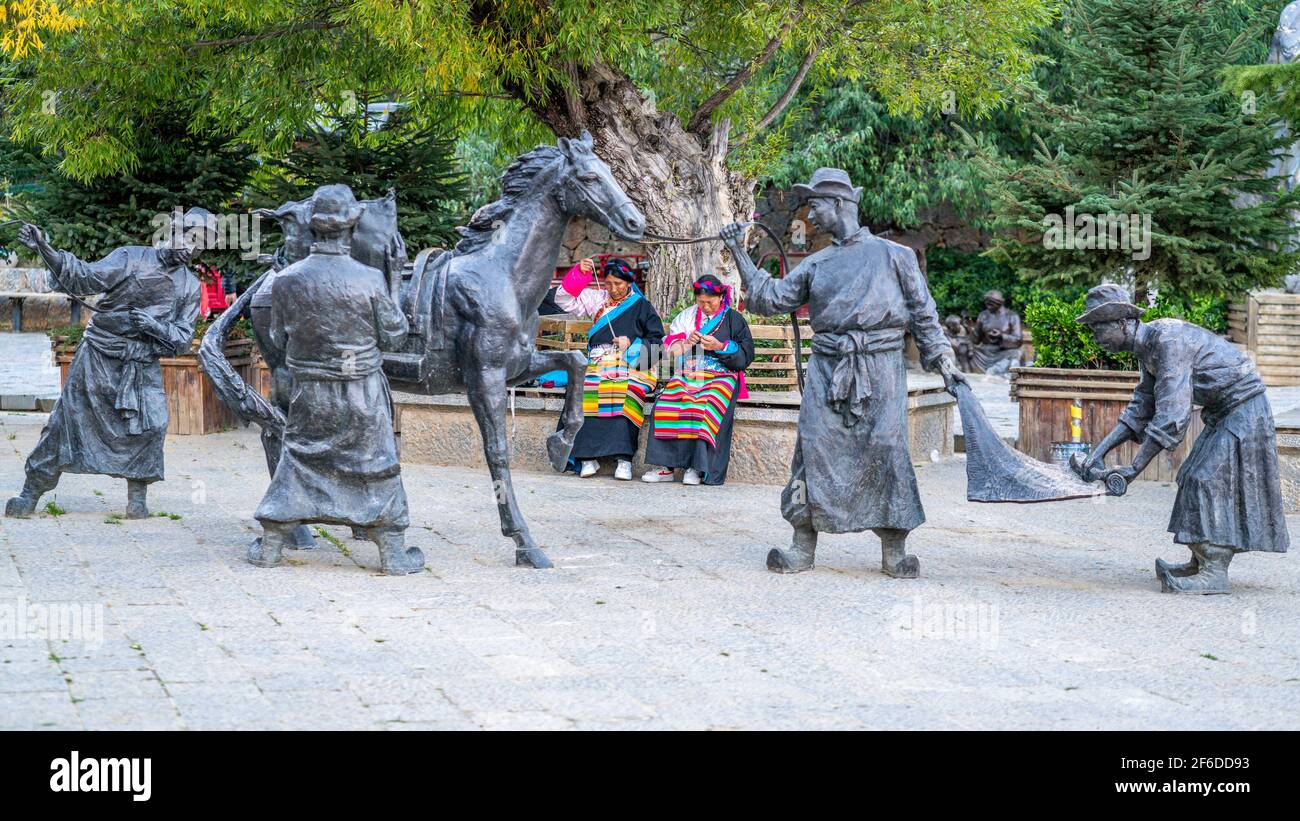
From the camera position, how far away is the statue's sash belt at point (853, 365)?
7766mm

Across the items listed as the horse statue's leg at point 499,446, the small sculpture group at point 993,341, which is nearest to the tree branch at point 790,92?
the horse statue's leg at point 499,446

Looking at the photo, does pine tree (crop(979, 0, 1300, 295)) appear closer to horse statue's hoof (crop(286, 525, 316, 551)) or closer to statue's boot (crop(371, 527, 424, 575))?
horse statue's hoof (crop(286, 525, 316, 551))

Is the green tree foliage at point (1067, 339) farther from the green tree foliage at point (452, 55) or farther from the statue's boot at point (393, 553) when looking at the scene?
the statue's boot at point (393, 553)

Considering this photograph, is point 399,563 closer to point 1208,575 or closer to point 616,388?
point 1208,575

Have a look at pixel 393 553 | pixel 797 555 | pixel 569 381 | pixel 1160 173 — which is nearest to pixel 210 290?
pixel 569 381

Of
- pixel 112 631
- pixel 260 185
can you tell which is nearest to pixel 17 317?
pixel 260 185

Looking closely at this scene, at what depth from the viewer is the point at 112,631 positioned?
6.30 m

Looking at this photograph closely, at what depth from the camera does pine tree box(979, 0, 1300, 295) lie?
1334cm

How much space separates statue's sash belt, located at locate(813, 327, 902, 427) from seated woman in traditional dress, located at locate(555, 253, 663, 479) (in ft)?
13.8

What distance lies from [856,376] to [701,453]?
3876 mm

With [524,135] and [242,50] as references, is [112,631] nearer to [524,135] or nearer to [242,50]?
[242,50]

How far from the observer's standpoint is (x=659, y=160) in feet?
45.1

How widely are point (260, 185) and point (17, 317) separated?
14.2m

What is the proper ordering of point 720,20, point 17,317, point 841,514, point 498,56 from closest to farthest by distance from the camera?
point 841,514 → point 498,56 → point 720,20 → point 17,317
